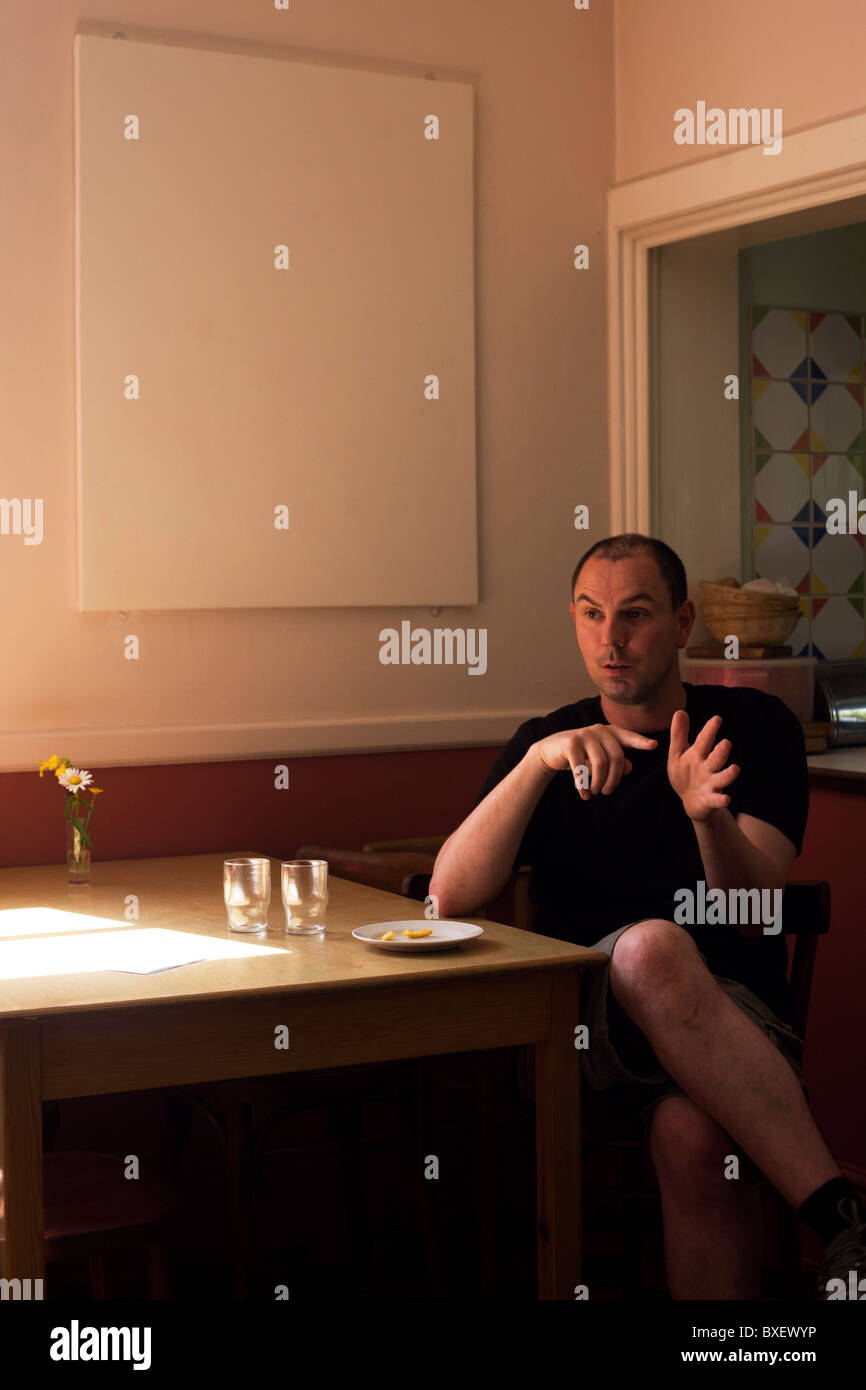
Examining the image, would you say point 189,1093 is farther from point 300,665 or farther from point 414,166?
point 414,166

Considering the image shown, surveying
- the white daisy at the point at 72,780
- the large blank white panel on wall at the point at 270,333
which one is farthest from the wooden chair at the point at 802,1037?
the large blank white panel on wall at the point at 270,333

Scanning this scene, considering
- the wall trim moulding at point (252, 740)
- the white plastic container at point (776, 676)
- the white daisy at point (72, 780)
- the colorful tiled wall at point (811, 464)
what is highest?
the colorful tiled wall at point (811, 464)

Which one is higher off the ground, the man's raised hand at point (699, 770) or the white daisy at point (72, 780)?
the man's raised hand at point (699, 770)

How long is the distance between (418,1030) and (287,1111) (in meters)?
0.67

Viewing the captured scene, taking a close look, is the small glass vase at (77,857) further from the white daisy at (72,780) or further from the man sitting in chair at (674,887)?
the man sitting in chair at (674,887)

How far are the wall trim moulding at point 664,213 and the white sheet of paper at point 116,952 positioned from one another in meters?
1.82

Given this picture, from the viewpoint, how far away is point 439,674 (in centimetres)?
350

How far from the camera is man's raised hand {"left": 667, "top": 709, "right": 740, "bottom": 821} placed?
224cm

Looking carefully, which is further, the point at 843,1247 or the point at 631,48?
the point at 631,48

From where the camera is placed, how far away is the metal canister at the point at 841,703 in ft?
12.0

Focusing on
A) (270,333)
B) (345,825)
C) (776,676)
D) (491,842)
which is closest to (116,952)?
(491,842)

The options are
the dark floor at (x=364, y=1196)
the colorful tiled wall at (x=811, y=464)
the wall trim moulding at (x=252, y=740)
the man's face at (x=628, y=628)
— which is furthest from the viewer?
the colorful tiled wall at (x=811, y=464)
